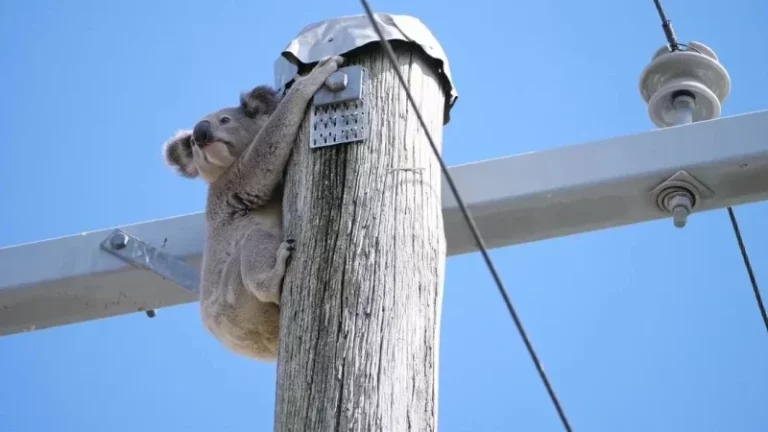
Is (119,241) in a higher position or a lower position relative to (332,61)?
lower

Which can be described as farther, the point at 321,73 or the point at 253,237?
the point at 253,237

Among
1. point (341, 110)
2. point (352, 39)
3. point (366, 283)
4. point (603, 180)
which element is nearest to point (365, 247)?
point (366, 283)

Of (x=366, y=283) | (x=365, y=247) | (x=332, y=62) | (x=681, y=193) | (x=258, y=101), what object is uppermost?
(x=258, y=101)

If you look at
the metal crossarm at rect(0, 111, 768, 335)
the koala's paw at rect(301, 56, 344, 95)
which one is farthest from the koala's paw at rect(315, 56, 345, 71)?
the metal crossarm at rect(0, 111, 768, 335)

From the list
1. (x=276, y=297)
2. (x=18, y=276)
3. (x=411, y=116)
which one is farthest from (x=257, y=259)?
(x=18, y=276)

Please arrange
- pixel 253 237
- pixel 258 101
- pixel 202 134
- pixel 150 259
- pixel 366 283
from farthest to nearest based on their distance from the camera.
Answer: pixel 258 101 → pixel 202 134 → pixel 150 259 → pixel 253 237 → pixel 366 283

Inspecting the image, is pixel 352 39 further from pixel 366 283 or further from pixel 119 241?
pixel 119 241

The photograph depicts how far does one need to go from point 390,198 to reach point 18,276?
6.67 ft

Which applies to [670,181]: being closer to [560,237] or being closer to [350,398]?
[560,237]

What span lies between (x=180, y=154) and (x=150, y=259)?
4.79ft

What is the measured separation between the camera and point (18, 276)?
5.39 metres

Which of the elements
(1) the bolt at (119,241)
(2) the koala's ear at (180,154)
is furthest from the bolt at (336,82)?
(2) the koala's ear at (180,154)

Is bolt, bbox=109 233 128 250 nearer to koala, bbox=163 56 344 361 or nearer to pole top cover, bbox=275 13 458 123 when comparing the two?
koala, bbox=163 56 344 361

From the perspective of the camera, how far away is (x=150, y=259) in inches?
206
